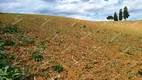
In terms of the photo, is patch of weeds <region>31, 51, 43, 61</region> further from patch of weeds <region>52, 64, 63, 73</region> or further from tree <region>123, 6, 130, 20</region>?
tree <region>123, 6, 130, 20</region>

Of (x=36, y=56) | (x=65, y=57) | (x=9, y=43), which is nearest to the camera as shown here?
(x=36, y=56)

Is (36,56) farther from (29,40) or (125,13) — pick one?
(125,13)

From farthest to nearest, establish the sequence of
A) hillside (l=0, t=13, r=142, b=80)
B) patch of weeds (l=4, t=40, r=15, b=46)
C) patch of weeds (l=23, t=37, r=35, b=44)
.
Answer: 1. patch of weeds (l=23, t=37, r=35, b=44)
2. patch of weeds (l=4, t=40, r=15, b=46)
3. hillside (l=0, t=13, r=142, b=80)

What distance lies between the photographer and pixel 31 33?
17500mm

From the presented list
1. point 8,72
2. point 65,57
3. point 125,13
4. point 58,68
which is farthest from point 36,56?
point 125,13

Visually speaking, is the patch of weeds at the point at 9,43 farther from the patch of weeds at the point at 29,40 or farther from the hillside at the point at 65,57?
the patch of weeds at the point at 29,40

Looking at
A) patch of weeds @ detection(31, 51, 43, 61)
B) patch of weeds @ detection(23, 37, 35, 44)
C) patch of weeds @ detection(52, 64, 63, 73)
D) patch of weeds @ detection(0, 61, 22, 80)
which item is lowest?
patch of weeds @ detection(52, 64, 63, 73)

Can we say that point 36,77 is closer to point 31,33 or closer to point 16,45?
point 16,45

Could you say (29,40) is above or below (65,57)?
above

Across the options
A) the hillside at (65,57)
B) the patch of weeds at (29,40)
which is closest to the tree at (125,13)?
the hillside at (65,57)

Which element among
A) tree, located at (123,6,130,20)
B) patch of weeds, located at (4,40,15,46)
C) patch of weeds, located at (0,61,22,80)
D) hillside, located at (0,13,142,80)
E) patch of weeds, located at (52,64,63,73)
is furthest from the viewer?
tree, located at (123,6,130,20)

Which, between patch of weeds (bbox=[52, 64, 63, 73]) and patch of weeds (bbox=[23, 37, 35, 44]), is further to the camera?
patch of weeds (bbox=[23, 37, 35, 44])

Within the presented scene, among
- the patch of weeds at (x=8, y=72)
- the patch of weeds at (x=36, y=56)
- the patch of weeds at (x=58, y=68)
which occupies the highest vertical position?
the patch of weeds at (x=36, y=56)

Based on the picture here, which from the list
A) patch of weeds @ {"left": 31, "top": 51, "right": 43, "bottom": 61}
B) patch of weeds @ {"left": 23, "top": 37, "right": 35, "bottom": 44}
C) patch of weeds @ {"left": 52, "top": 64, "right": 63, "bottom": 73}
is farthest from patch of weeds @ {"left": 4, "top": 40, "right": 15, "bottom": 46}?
patch of weeds @ {"left": 52, "top": 64, "right": 63, "bottom": 73}
